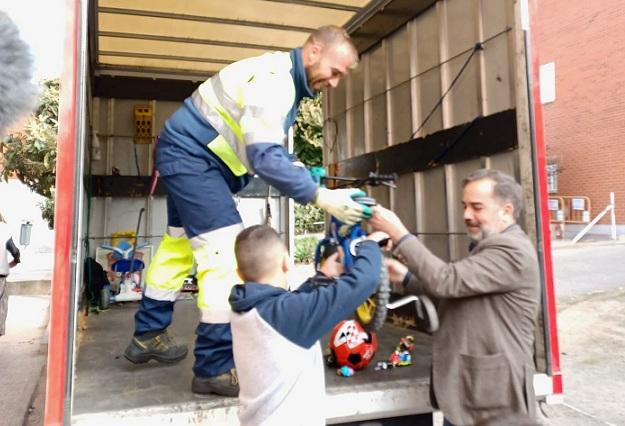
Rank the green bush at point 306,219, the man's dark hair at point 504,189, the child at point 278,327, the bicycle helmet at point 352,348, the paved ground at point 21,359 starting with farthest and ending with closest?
the green bush at point 306,219 < the paved ground at point 21,359 < the bicycle helmet at point 352,348 < the man's dark hair at point 504,189 < the child at point 278,327

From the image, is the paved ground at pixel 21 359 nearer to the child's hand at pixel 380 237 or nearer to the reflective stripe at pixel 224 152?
the reflective stripe at pixel 224 152

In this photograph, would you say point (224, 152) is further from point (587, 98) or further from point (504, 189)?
point (587, 98)

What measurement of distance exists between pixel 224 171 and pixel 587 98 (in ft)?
59.2

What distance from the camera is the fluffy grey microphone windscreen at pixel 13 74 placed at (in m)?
2.12

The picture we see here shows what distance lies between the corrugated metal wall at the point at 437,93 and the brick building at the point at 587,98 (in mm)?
13487

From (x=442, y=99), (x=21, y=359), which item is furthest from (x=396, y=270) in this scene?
(x=21, y=359)

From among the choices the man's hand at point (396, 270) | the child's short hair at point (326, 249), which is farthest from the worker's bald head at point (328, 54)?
the man's hand at point (396, 270)

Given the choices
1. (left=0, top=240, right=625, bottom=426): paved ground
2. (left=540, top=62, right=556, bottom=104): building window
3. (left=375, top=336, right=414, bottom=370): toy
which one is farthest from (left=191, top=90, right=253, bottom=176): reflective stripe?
(left=540, top=62, right=556, bottom=104): building window

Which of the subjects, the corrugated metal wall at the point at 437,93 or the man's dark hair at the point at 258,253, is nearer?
the man's dark hair at the point at 258,253

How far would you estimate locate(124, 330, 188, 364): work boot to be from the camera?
2.63 m

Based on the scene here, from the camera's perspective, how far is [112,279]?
5465 millimetres

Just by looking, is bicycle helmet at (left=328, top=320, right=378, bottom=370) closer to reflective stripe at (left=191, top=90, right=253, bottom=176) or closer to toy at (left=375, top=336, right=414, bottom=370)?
toy at (left=375, top=336, right=414, bottom=370)

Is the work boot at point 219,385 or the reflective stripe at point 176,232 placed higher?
the reflective stripe at point 176,232

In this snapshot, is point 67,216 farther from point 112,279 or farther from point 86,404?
point 112,279
